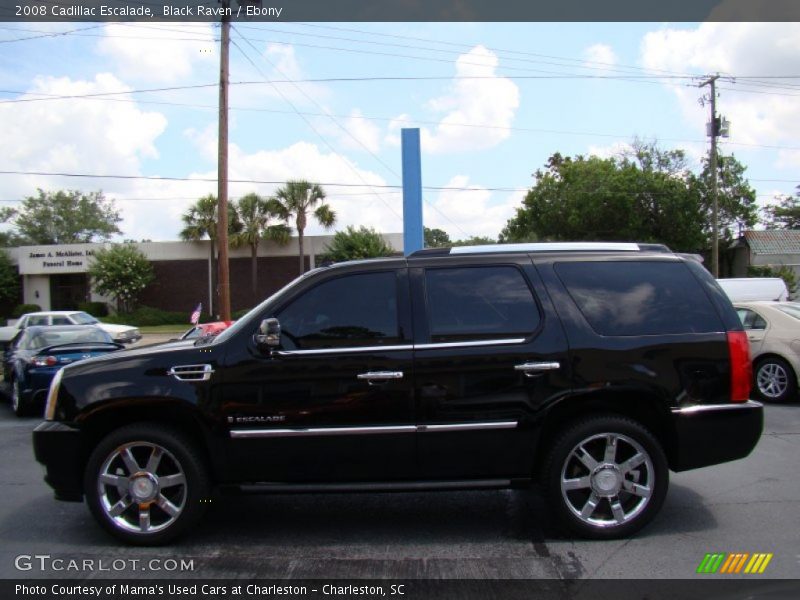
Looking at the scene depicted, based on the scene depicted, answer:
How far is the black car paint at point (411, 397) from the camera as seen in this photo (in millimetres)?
4410

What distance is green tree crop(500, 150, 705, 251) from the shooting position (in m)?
40.1

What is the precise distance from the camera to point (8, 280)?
40594 millimetres

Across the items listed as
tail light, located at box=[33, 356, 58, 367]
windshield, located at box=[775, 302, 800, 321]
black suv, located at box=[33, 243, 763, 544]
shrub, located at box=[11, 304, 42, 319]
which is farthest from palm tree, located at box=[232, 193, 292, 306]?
black suv, located at box=[33, 243, 763, 544]

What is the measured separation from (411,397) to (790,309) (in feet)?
26.9

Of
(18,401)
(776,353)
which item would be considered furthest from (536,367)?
(18,401)

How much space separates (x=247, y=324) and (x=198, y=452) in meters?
0.92

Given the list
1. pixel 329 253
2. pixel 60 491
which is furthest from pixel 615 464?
pixel 329 253

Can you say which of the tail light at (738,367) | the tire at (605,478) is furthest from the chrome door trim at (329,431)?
the tail light at (738,367)

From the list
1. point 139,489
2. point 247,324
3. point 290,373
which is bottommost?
point 139,489

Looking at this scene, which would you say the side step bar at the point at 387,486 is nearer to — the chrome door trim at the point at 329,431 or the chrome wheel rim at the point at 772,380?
the chrome door trim at the point at 329,431

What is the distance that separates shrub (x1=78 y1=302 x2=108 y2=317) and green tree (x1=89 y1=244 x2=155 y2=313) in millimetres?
1134

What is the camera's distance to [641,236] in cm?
4047

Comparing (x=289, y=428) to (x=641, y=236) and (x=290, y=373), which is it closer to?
(x=290, y=373)

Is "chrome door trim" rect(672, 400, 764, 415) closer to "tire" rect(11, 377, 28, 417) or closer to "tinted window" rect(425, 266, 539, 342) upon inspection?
"tinted window" rect(425, 266, 539, 342)
